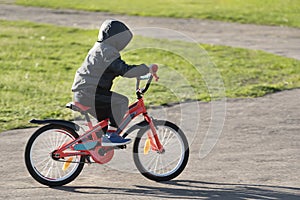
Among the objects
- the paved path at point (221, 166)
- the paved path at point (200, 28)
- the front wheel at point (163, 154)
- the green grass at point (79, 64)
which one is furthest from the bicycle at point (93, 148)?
the paved path at point (200, 28)

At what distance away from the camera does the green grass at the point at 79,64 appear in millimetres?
12039

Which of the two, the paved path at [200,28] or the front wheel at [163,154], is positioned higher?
the paved path at [200,28]

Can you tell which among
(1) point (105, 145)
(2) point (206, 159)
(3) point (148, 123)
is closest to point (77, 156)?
(1) point (105, 145)

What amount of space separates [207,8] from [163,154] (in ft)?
58.6

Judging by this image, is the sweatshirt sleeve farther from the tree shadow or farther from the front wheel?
the tree shadow

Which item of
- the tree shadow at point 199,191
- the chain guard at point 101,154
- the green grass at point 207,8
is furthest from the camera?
the green grass at point 207,8

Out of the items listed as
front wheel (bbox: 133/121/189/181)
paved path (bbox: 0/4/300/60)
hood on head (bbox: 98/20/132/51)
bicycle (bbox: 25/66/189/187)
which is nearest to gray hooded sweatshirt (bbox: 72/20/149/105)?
hood on head (bbox: 98/20/132/51)

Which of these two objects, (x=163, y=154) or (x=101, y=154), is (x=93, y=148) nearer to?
(x=101, y=154)

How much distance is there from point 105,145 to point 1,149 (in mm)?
1973

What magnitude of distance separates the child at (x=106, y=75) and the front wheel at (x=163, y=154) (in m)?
0.26

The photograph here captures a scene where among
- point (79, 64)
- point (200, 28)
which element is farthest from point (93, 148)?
point (200, 28)

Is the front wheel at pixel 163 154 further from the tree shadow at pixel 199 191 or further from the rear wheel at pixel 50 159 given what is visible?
the rear wheel at pixel 50 159

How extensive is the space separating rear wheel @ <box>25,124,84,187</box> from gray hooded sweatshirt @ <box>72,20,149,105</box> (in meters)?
0.43

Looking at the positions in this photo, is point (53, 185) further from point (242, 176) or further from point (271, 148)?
point (271, 148)
